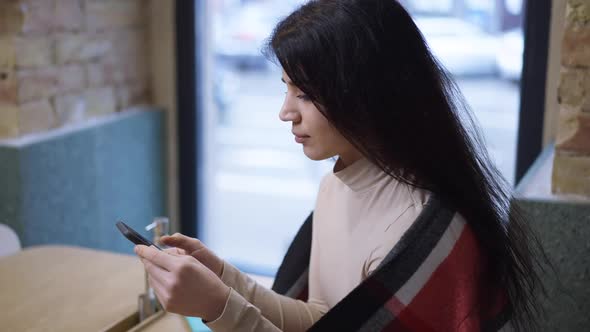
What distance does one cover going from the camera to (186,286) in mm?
982

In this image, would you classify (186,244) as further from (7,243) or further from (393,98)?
(7,243)

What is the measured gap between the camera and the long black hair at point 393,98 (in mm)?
1008

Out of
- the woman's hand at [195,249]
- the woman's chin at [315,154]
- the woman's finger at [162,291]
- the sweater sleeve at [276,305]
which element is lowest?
the sweater sleeve at [276,305]

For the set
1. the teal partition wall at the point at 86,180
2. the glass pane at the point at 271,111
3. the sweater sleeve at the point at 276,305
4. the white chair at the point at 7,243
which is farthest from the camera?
the glass pane at the point at 271,111

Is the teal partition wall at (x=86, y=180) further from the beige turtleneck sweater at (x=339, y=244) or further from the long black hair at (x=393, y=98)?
the long black hair at (x=393, y=98)

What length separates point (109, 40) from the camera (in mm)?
2494

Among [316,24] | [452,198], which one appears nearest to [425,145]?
[452,198]

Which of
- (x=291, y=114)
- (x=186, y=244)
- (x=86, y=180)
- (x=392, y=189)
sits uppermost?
(x=291, y=114)

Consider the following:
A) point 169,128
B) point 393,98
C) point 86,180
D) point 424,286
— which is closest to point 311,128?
point 393,98

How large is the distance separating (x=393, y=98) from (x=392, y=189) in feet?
0.49

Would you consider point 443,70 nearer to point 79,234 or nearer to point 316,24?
point 316,24

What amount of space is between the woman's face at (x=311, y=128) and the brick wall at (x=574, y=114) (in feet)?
1.73

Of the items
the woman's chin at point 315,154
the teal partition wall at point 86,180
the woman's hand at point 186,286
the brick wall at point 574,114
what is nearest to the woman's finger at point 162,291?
the woman's hand at point 186,286

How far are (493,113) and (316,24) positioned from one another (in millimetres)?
1528
